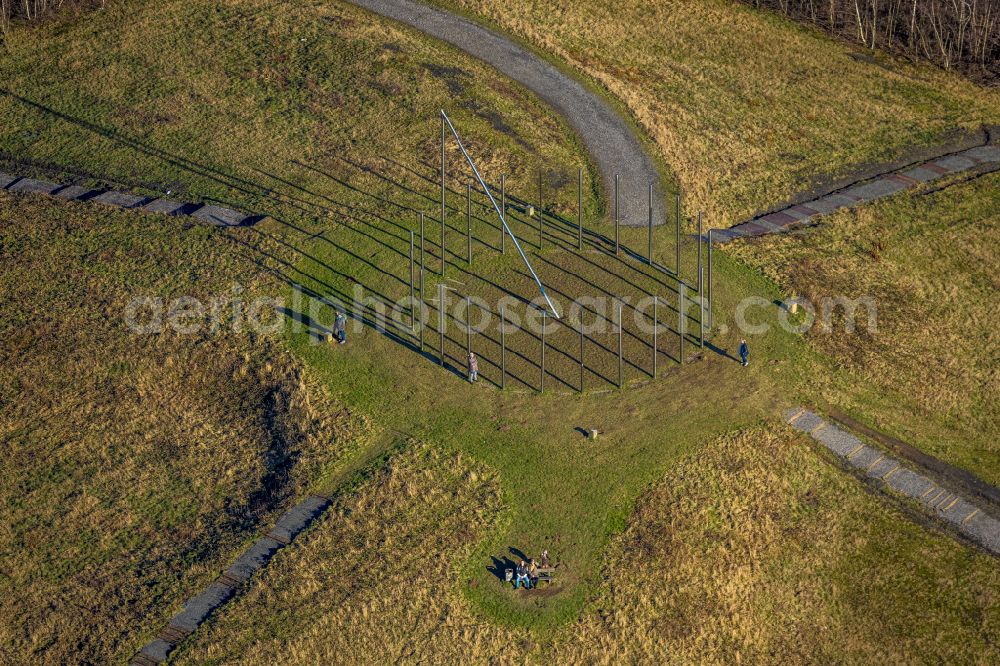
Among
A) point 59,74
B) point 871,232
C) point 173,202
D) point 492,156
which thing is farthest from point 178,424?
point 871,232

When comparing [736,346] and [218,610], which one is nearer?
[218,610]

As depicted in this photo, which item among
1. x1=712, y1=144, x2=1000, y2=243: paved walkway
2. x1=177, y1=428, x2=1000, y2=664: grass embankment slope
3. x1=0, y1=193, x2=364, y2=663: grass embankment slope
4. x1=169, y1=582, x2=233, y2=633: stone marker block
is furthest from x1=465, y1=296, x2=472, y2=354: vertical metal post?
x1=169, y1=582, x2=233, y2=633: stone marker block

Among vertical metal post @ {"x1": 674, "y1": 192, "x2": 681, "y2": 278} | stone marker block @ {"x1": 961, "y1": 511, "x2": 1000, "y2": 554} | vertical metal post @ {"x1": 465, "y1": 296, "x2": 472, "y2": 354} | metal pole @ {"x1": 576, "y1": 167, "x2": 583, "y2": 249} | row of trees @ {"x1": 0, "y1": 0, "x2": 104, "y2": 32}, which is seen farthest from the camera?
row of trees @ {"x1": 0, "y1": 0, "x2": 104, "y2": 32}

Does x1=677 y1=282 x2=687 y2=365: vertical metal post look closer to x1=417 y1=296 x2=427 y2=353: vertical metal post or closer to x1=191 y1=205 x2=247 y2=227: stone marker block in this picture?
x1=417 y1=296 x2=427 y2=353: vertical metal post

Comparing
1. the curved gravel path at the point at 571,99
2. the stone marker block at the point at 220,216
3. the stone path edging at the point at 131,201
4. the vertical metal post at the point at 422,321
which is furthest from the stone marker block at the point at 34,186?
the curved gravel path at the point at 571,99

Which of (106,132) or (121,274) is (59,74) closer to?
(106,132)

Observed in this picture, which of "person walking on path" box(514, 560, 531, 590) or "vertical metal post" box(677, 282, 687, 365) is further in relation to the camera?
"vertical metal post" box(677, 282, 687, 365)
